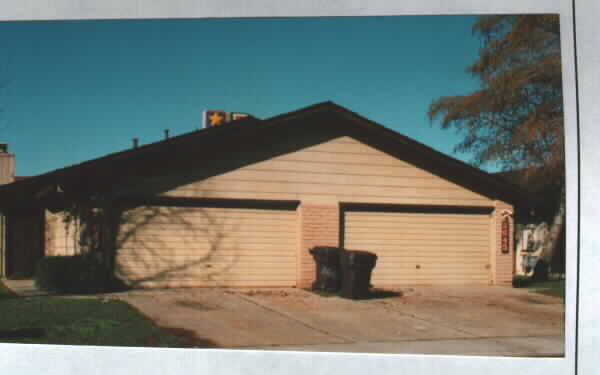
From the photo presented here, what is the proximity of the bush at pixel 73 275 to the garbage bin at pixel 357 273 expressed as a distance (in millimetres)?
4417

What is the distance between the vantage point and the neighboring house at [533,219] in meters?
16.8

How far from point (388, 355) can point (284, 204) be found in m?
5.60

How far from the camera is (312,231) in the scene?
43.9 ft

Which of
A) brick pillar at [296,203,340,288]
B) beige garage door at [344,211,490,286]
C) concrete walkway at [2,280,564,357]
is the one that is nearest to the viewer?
concrete walkway at [2,280,564,357]

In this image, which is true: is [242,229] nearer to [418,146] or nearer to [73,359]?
[418,146]

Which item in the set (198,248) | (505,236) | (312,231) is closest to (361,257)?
(312,231)

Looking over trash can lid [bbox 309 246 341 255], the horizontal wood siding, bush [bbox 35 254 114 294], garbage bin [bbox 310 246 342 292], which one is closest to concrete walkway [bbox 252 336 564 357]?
garbage bin [bbox 310 246 342 292]

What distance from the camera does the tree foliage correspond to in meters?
16.1

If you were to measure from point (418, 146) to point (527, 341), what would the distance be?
17.9 ft

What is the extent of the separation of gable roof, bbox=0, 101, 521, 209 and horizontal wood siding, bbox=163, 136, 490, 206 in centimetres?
34

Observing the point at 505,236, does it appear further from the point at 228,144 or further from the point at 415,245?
the point at 228,144

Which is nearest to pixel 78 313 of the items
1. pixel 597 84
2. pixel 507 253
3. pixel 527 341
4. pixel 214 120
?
pixel 214 120

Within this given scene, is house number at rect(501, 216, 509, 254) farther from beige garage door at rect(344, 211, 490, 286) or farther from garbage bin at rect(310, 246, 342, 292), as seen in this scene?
garbage bin at rect(310, 246, 342, 292)

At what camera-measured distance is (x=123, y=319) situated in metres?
9.88
